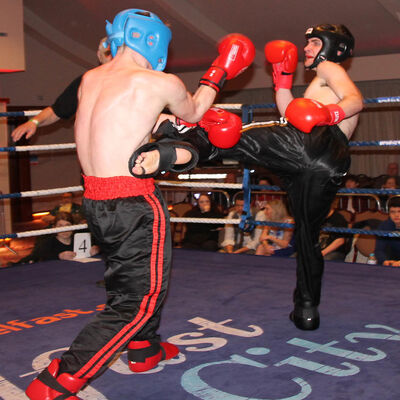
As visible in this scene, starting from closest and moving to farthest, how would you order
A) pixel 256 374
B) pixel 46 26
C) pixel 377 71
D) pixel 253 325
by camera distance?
pixel 256 374 → pixel 253 325 → pixel 377 71 → pixel 46 26

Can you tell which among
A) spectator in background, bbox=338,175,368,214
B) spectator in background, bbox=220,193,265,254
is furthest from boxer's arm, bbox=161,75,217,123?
spectator in background, bbox=338,175,368,214

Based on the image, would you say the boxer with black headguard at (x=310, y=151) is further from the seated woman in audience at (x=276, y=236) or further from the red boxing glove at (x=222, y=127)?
the seated woman in audience at (x=276, y=236)

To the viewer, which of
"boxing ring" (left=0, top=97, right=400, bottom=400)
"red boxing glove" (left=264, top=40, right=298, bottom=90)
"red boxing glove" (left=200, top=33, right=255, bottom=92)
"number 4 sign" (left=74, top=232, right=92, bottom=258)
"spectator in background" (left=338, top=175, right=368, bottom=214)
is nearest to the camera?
"boxing ring" (left=0, top=97, right=400, bottom=400)

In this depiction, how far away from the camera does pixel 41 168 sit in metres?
9.86

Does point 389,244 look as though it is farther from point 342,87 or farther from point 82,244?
point 82,244

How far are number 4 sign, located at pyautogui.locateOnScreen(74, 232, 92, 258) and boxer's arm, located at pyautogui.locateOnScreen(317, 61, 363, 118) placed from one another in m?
2.08

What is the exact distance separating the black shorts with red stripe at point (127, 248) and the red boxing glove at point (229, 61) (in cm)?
43

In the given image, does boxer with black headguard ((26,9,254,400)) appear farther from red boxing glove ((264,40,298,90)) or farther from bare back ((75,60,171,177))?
red boxing glove ((264,40,298,90))

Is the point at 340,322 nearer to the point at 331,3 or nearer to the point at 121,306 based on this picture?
the point at 121,306

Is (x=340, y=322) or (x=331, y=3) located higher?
(x=331, y=3)

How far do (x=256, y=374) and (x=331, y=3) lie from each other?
20.3 feet

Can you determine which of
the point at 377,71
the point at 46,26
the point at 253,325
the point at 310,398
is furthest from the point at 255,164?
the point at 46,26

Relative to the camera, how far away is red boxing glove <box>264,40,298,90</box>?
2.55 metres

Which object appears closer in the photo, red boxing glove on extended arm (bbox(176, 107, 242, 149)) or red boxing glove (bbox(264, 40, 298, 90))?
red boxing glove on extended arm (bbox(176, 107, 242, 149))
